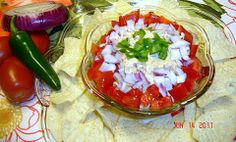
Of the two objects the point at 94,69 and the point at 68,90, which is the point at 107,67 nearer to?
the point at 94,69

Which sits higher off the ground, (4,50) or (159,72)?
(159,72)

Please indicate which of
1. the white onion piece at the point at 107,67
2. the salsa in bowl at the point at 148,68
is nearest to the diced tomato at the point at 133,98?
the salsa in bowl at the point at 148,68

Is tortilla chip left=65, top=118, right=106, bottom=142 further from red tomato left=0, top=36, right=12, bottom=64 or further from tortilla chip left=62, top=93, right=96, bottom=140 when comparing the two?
red tomato left=0, top=36, right=12, bottom=64

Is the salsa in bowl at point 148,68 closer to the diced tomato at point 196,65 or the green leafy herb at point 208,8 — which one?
the diced tomato at point 196,65

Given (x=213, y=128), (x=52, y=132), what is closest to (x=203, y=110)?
(x=213, y=128)

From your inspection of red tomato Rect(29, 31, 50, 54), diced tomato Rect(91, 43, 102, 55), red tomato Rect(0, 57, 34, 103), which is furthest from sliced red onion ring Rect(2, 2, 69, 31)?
diced tomato Rect(91, 43, 102, 55)

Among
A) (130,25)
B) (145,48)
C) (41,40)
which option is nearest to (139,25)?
(130,25)
